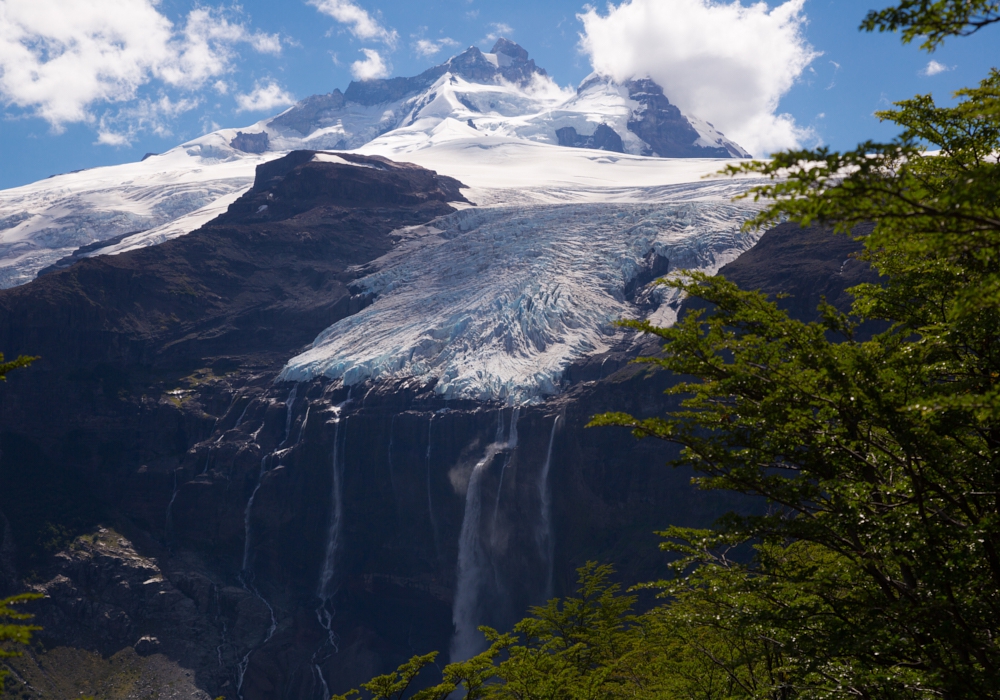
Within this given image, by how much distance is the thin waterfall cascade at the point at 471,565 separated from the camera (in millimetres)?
70625

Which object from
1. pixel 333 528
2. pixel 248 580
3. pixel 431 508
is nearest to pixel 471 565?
pixel 431 508

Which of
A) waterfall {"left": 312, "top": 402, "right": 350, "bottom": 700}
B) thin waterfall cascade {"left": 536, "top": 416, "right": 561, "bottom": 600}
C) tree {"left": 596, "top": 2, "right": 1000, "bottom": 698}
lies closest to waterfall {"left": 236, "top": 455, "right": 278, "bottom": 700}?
waterfall {"left": 312, "top": 402, "right": 350, "bottom": 700}

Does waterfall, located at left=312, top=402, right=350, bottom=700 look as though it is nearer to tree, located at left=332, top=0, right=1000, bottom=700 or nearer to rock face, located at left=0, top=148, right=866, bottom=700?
rock face, located at left=0, top=148, right=866, bottom=700

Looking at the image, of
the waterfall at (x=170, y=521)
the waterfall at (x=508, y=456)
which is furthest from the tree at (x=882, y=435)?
the waterfall at (x=170, y=521)

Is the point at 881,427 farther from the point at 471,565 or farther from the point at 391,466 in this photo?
the point at 391,466

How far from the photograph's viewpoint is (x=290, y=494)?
82688 mm

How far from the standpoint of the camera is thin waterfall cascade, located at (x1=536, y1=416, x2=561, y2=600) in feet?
232

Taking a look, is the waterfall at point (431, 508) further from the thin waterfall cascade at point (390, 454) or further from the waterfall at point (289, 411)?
the waterfall at point (289, 411)

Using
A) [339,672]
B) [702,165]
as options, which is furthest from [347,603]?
[702,165]

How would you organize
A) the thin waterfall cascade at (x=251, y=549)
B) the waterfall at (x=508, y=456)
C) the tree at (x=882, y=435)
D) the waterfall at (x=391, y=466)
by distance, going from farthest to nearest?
1. the waterfall at (x=391, y=466)
2. the waterfall at (x=508, y=456)
3. the thin waterfall cascade at (x=251, y=549)
4. the tree at (x=882, y=435)

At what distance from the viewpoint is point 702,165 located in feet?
623

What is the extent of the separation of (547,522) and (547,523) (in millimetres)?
102

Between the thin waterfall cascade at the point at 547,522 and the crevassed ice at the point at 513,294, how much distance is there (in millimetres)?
7109

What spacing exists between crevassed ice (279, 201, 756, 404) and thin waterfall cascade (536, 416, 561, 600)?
7109mm
